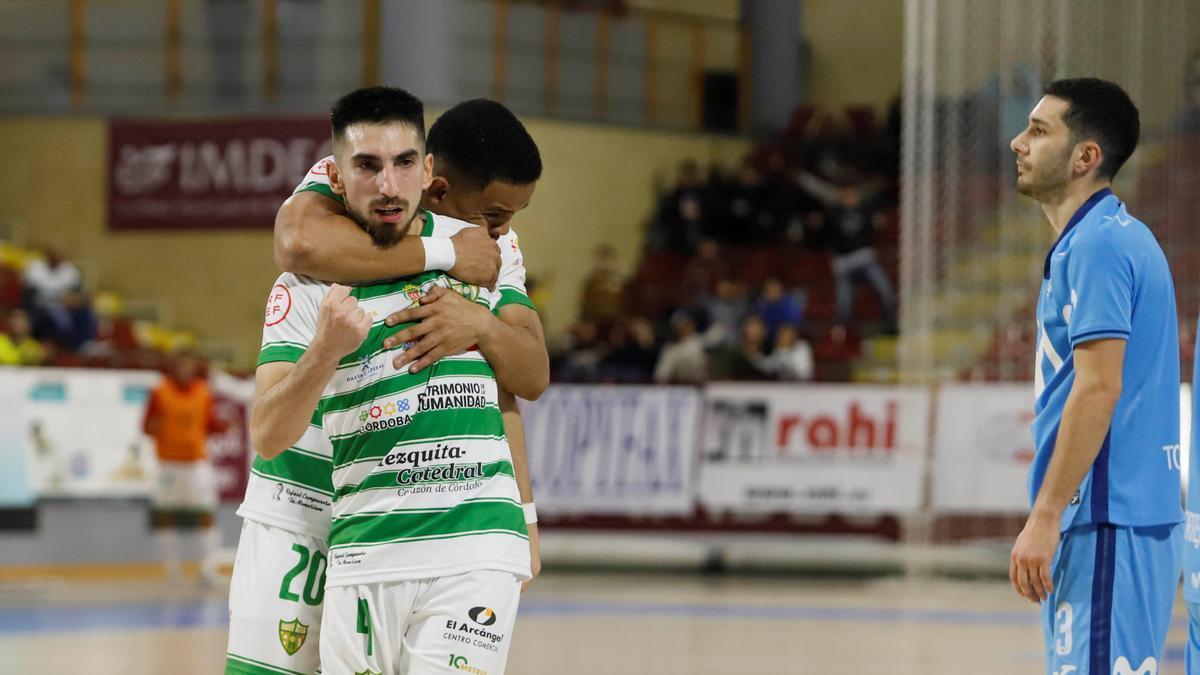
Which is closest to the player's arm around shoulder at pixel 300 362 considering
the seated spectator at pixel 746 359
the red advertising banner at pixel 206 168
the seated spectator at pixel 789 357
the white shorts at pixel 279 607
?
the white shorts at pixel 279 607

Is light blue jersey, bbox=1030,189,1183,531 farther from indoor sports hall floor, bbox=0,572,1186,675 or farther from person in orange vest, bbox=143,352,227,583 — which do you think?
person in orange vest, bbox=143,352,227,583

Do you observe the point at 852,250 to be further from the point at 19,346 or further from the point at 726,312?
the point at 19,346

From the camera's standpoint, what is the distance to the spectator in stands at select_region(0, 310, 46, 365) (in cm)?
1795

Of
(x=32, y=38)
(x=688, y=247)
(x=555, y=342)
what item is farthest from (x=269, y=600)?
(x=32, y=38)

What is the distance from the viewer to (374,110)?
3.74 m

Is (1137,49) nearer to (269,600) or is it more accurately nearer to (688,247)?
(688,247)

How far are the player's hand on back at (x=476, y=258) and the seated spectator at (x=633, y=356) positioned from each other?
1416 cm

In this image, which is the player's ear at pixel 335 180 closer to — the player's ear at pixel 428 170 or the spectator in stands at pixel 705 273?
the player's ear at pixel 428 170

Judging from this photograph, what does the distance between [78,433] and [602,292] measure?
7.25m

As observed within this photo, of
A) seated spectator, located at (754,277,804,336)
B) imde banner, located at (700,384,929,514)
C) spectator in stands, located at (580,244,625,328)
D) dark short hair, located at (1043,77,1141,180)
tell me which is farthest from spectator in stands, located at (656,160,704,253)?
dark short hair, located at (1043,77,1141,180)

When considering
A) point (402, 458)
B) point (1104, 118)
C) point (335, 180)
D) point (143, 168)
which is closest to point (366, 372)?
point (402, 458)

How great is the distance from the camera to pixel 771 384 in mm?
17391

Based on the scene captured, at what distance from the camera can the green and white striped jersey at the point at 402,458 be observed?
3727 millimetres

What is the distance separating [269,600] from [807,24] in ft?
75.9
